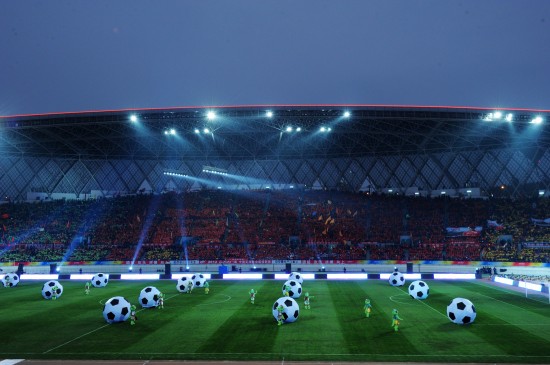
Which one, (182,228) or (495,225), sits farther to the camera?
(182,228)

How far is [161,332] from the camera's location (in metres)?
21.2

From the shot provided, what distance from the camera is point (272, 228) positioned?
65.9m

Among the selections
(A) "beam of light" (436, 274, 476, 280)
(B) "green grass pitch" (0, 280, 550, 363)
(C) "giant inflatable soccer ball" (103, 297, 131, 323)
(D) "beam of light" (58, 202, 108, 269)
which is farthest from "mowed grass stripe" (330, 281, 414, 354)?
(D) "beam of light" (58, 202, 108, 269)

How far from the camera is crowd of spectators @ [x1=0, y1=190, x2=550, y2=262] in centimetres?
5862

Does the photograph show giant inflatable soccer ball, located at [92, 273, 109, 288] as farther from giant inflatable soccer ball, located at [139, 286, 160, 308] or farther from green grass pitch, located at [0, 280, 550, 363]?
giant inflatable soccer ball, located at [139, 286, 160, 308]

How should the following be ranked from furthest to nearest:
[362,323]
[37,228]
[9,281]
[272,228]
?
[37,228]
[272,228]
[9,281]
[362,323]

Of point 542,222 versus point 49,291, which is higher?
point 542,222

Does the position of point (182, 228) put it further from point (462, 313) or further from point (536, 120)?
point (462, 313)

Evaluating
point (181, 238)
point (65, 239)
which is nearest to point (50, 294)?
point (181, 238)

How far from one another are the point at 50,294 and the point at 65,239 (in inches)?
1451

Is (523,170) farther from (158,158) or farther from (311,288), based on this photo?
(158,158)

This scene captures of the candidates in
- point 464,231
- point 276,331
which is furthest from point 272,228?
point 276,331

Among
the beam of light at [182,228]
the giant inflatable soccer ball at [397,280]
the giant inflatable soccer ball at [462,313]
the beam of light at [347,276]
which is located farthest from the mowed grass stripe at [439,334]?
the beam of light at [182,228]

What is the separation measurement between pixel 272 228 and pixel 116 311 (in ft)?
144
